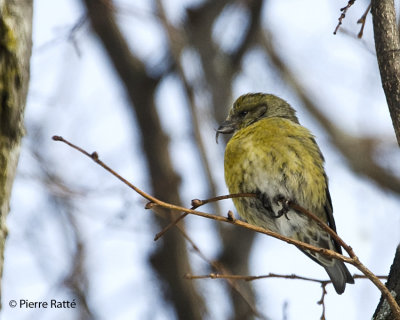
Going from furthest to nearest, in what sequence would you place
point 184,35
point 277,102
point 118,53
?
point 184,35
point 118,53
point 277,102

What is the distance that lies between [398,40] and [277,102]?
7.68 ft

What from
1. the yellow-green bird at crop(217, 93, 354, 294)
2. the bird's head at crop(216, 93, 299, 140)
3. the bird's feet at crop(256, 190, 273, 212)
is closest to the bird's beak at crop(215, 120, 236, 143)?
the bird's head at crop(216, 93, 299, 140)

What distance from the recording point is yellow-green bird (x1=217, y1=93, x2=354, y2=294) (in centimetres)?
397

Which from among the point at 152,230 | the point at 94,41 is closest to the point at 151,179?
the point at 152,230

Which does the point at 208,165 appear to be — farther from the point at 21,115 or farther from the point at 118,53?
the point at 21,115

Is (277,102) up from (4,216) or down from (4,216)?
up

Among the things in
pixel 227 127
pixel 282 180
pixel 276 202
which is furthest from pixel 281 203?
pixel 227 127

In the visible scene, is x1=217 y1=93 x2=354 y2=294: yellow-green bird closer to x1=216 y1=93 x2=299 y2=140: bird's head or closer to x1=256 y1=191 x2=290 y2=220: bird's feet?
x1=256 y1=191 x2=290 y2=220: bird's feet

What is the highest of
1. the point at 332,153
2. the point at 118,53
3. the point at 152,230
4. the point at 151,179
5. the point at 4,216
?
the point at 118,53

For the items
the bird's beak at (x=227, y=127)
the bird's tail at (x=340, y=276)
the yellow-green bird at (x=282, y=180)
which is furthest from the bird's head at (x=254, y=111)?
the bird's tail at (x=340, y=276)

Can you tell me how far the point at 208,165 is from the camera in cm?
622

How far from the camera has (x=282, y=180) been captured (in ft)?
13.0

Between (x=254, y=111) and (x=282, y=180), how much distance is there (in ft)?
3.27

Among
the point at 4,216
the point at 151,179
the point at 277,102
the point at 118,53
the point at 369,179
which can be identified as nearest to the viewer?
the point at 4,216
